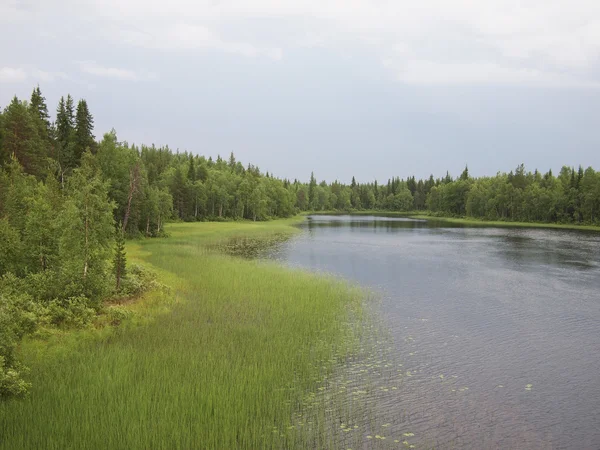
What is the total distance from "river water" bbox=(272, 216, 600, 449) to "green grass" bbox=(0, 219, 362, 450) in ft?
12.9

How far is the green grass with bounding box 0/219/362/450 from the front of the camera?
45.3 ft

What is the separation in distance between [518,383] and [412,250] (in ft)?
171

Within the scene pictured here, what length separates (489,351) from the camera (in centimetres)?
2459

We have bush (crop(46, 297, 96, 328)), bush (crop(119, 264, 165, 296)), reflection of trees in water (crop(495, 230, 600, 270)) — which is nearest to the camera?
bush (crop(46, 297, 96, 328))

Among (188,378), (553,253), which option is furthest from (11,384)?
(553,253)

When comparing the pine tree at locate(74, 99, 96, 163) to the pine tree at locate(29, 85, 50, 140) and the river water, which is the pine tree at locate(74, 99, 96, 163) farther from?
the river water

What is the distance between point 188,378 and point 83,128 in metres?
77.8

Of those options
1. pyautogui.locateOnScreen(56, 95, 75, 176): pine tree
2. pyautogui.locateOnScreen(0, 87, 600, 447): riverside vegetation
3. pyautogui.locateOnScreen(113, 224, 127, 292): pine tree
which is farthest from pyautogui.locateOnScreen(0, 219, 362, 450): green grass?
pyautogui.locateOnScreen(56, 95, 75, 176): pine tree

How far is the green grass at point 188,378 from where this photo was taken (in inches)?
543

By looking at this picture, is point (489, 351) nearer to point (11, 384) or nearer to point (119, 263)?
point (11, 384)

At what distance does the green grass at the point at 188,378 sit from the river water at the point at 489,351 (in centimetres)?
392

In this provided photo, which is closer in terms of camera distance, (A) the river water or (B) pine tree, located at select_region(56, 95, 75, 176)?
(A) the river water

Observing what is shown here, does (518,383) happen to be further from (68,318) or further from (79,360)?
(68,318)

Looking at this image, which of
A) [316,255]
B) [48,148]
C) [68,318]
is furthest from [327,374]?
[48,148]
